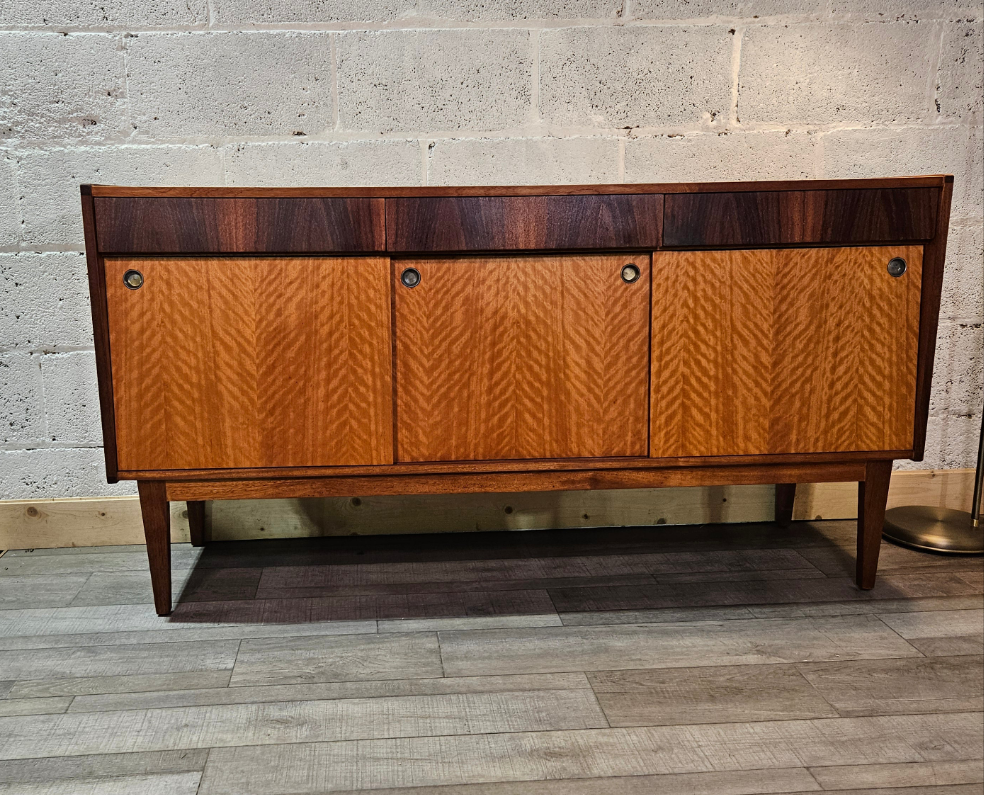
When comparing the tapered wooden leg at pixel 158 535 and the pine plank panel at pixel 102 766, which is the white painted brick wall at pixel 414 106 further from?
the pine plank panel at pixel 102 766

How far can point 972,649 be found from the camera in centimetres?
157

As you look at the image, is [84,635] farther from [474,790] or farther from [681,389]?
[681,389]

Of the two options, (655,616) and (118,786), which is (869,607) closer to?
(655,616)

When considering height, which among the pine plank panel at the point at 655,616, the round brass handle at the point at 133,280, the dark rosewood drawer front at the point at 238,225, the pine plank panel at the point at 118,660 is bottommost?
the pine plank panel at the point at 118,660

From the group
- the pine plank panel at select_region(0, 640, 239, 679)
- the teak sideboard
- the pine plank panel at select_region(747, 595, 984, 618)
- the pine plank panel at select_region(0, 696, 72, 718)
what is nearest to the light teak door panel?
the teak sideboard

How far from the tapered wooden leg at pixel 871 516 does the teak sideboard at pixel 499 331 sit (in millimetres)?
99

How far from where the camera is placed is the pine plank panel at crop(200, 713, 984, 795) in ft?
3.88

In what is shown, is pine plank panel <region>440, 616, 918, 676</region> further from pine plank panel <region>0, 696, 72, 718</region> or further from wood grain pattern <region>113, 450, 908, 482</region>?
pine plank panel <region>0, 696, 72, 718</region>

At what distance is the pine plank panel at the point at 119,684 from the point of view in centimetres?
142

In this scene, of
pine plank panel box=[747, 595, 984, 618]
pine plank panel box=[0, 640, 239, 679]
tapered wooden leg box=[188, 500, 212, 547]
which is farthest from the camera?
tapered wooden leg box=[188, 500, 212, 547]

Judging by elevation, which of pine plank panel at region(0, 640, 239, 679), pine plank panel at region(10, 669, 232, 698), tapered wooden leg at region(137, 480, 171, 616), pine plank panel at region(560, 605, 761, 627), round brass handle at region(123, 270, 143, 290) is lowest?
pine plank panel at region(0, 640, 239, 679)

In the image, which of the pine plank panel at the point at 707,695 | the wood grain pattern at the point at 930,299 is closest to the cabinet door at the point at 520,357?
the pine plank panel at the point at 707,695

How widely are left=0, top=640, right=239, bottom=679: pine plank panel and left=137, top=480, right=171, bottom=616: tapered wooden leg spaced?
141mm

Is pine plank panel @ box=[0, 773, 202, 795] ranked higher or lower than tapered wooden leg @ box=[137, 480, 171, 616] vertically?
lower
